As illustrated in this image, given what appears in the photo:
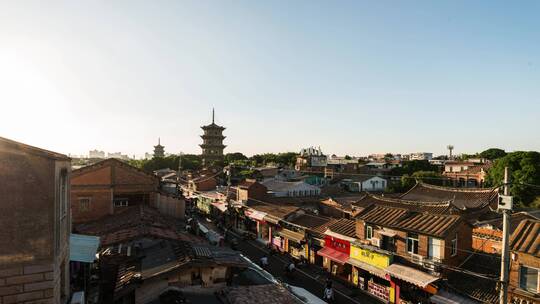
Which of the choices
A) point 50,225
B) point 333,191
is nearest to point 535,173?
point 333,191

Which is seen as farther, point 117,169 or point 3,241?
point 117,169

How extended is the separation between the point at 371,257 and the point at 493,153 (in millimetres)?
127351

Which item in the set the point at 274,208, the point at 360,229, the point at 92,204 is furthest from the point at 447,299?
the point at 92,204

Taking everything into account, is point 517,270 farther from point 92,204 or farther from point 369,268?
point 92,204

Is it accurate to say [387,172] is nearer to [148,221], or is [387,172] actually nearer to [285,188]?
[285,188]

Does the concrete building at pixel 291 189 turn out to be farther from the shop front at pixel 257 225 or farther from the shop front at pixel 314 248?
the shop front at pixel 314 248

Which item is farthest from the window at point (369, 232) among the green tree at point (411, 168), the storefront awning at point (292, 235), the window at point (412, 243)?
the green tree at point (411, 168)

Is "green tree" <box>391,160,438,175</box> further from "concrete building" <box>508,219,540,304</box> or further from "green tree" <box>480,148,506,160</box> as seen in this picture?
"concrete building" <box>508,219,540,304</box>

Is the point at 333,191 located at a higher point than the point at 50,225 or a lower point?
lower

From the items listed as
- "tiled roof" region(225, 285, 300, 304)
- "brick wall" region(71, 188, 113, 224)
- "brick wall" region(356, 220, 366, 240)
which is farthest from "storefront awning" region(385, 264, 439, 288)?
"brick wall" region(71, 188, 113, 224)

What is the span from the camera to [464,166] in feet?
308

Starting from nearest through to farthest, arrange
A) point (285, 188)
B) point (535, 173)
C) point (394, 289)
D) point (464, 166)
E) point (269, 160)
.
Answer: point (394, 289) < point (535, 173) < point (285, 188) < point (464, 166) < point (269, 160)

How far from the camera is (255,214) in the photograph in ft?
143

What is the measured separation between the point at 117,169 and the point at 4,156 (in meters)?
25.8
